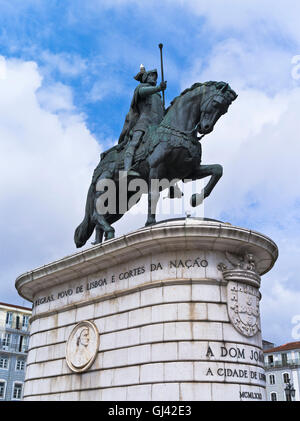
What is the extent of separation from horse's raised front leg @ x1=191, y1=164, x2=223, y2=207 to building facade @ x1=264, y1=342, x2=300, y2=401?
58.4 meters

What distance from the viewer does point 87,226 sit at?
669 inches

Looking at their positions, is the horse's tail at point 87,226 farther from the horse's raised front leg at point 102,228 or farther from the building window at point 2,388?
the building window at point 2,388

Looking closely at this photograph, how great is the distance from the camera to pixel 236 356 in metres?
11.7

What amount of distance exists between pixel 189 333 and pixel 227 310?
1.05 metres

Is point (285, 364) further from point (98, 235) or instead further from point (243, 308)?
point (243, 308)

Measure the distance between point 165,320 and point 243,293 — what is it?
1987 millimetres

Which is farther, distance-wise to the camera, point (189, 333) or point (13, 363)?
point (13, 363)

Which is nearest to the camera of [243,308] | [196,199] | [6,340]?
[243,308]

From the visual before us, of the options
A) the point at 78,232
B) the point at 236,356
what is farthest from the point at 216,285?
the point at 78,232

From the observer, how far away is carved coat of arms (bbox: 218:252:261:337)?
39.7ft

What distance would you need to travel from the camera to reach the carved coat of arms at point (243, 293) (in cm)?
1209

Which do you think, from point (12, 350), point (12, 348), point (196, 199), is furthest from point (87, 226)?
point (12, 348)

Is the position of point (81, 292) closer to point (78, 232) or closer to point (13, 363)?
point (78, 232)

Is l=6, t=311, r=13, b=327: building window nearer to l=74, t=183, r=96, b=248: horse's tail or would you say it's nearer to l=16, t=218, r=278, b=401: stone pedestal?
l=74, t=183, r=96, b=248: horse's tail
